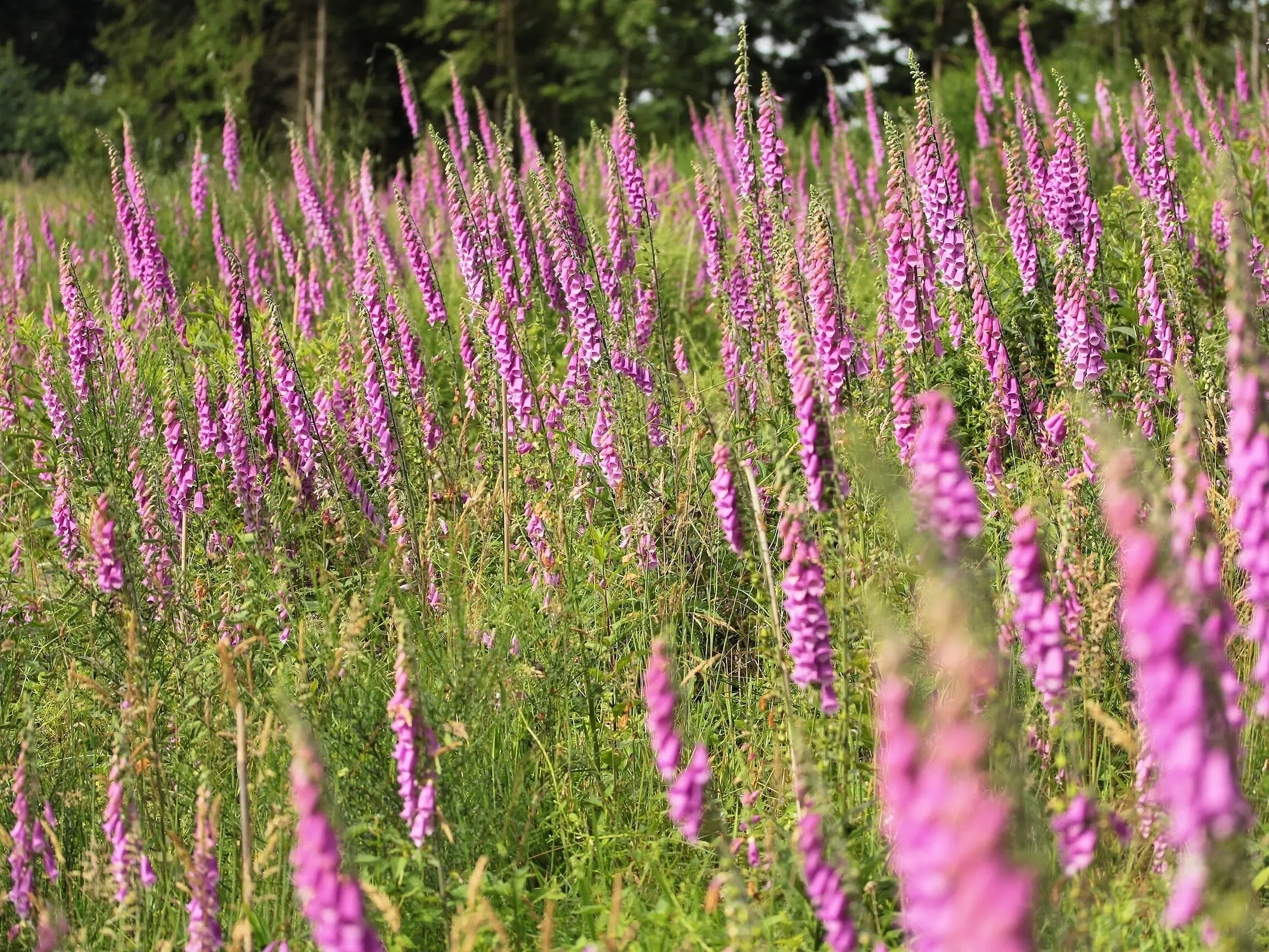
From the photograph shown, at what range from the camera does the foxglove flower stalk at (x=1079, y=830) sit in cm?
209

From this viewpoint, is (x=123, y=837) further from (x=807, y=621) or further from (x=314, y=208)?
(x=314, y=208)

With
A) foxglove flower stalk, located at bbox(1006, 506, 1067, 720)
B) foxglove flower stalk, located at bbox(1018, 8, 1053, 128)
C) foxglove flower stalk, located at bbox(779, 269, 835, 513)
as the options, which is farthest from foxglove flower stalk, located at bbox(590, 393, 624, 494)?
foxglove flower stalk, located at bbox(1018, 8, 1053, 128)

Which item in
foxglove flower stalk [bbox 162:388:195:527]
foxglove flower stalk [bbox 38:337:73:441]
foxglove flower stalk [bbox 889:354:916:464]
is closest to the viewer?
foxglove flower stalk [bbox 889:354:916:464]

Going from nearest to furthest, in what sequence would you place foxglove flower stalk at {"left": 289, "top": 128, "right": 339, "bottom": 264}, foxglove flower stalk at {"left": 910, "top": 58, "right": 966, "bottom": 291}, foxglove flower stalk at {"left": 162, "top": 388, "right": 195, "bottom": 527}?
foxglove flower stalk at {"left": 162, "top": 388, "right": 195, "bottom": 527} < foxglove flower stalk at {"left": 910, "top": 58, "right": 966, "bottom": 291} < foxglove flower stalk at {"left": 289, "top": 128, "right": 339, "bottom": 264}

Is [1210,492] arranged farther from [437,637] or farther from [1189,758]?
[1189,758]

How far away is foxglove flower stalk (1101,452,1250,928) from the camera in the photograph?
128cm

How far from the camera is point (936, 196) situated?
440cm

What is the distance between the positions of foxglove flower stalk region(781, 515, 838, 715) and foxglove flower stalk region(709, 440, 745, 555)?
24cm

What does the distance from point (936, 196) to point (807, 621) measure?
241cm

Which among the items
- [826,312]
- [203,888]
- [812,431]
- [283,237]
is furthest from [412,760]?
[283,237]

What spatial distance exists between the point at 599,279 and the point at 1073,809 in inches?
134

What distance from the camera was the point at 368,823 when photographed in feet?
9.91

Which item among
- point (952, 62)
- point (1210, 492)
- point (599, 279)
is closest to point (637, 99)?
point (952, 62)

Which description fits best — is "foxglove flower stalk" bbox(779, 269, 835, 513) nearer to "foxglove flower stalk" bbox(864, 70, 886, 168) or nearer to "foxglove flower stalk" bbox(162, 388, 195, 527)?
"foxglove flower stalk" bbox(162, 388, 195, 527)
